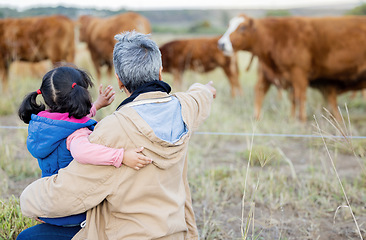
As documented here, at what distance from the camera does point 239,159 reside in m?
5.03

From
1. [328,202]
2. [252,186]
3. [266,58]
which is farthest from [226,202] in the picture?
[266,58]

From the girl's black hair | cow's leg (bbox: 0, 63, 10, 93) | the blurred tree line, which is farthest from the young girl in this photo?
the blurred tree line

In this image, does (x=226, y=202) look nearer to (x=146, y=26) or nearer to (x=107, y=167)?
(x=107, y=167)

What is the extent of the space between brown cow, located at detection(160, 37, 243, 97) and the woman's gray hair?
27.4ft

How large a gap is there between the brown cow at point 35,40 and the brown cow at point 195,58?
274cm

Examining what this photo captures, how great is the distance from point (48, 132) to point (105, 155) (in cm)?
36

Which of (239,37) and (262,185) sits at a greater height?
(239,37)

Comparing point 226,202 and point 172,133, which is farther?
point 226,202

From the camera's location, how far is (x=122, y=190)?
209cm

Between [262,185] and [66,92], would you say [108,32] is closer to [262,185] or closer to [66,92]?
[262,185]

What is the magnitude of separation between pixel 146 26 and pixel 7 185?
23.6 feet

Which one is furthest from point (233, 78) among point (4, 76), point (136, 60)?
point (136, 60)

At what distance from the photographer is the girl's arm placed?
201 centimetres

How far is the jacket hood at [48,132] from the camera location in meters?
2.18
